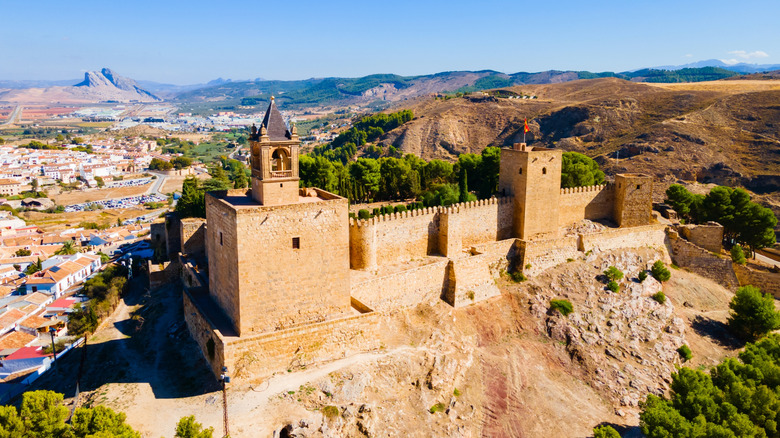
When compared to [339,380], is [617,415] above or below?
below

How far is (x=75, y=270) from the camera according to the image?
43312mm

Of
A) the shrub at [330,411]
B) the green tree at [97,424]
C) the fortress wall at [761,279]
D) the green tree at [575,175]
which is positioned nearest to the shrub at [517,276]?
the green tree at [575,175]

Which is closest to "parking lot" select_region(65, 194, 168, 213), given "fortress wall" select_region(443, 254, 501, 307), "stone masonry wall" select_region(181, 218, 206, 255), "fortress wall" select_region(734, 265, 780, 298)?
"stone masonry wall" select_region(181, 218, 206, 255)

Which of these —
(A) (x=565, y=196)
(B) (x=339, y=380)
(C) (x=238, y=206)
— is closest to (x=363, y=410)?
(B) (x=339, y=380)

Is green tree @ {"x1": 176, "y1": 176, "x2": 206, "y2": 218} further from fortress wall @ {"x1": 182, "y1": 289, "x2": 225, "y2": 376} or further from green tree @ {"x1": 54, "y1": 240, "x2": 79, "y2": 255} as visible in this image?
green tree @ {"x1": 54, "y1": 240, "x2": 79, "y2": 255}

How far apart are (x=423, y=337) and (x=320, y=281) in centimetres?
614

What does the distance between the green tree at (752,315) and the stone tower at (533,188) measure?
10552mm

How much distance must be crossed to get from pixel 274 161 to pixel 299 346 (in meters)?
7.17

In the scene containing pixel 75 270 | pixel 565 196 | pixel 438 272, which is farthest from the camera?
pixel 75 270

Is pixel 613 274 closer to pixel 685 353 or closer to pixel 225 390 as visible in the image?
pixel 685 353

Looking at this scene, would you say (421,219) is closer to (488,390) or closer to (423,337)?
(423,337)

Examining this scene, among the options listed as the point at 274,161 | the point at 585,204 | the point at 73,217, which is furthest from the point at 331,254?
the point at 73,217

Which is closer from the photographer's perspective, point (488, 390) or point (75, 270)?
point (488, 390)

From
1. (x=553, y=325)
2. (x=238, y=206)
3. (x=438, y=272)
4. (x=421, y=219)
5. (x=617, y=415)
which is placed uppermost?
(x=238, y=206)
